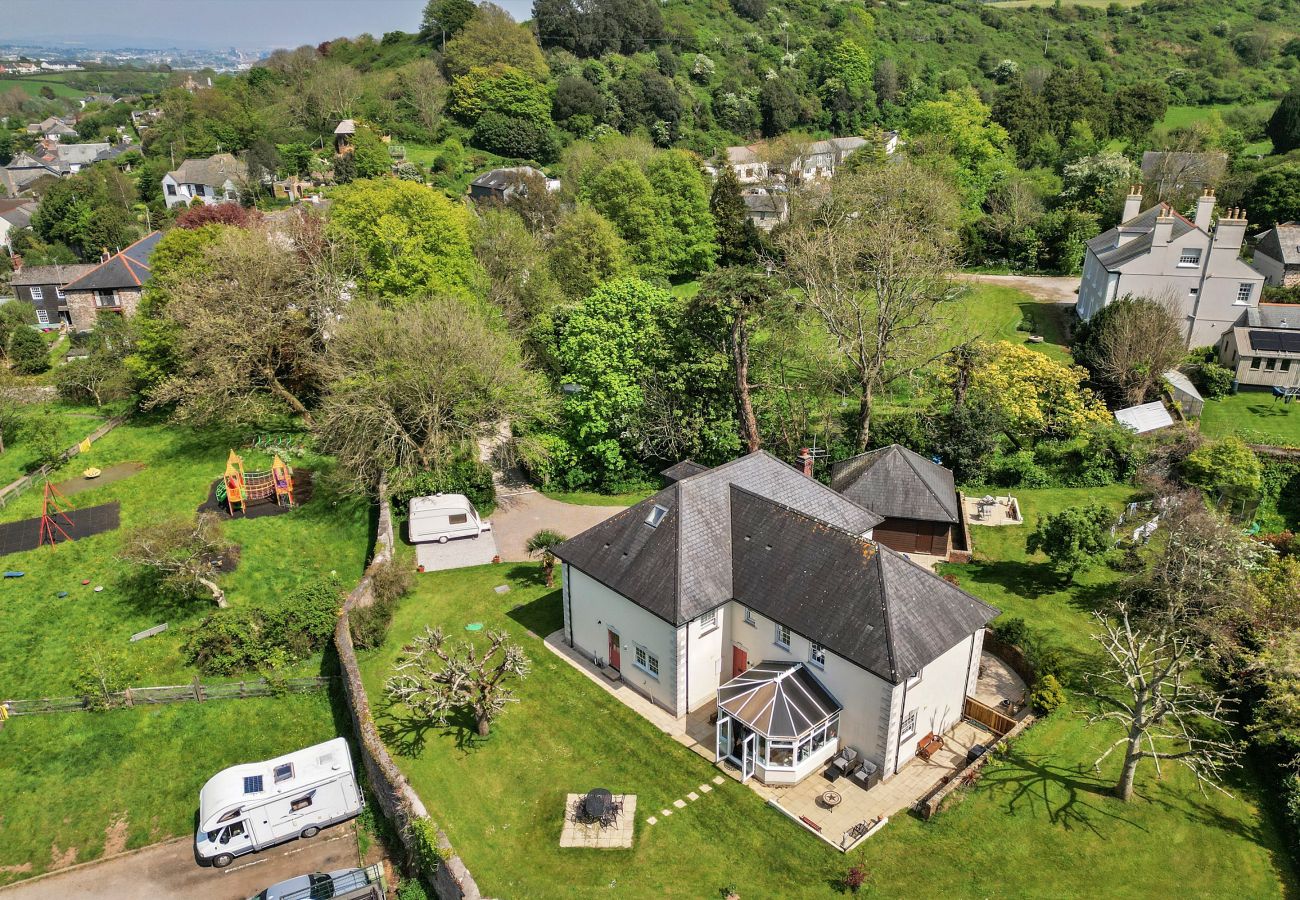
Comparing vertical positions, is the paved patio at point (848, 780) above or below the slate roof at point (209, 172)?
below

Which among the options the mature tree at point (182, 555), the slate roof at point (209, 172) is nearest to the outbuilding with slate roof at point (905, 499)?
the mature tree at point (182, 555)

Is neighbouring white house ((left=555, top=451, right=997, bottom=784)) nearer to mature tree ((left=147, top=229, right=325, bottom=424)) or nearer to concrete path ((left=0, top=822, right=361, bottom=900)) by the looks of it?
concrete path ((left=0, top=822, right=361, bottom=900))

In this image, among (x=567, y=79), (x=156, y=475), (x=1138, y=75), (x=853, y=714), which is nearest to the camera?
(x=853, y=714)

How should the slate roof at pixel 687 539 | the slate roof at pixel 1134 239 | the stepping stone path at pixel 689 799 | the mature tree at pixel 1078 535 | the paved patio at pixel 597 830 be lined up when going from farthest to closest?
the slate roof at pixel 1134 239 < the mature tree at pixel 1078 535 < the slate roof at pixel 687 539 < the stepping stone path at pixel 689 799 < the paved patio at pixel 597 830

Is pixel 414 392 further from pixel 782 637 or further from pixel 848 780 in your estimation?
pixel 848 780

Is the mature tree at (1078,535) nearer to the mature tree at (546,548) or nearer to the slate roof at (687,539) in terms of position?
the slate roof at (687,539)

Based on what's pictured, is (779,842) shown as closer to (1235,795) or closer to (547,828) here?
(547,828)

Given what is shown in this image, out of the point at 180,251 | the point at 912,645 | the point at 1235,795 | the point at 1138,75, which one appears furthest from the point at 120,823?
the point at 1138,75

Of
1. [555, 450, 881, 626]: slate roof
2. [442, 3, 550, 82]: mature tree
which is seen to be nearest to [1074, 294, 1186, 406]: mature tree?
[555, 450, 881, 626]: slate roof
